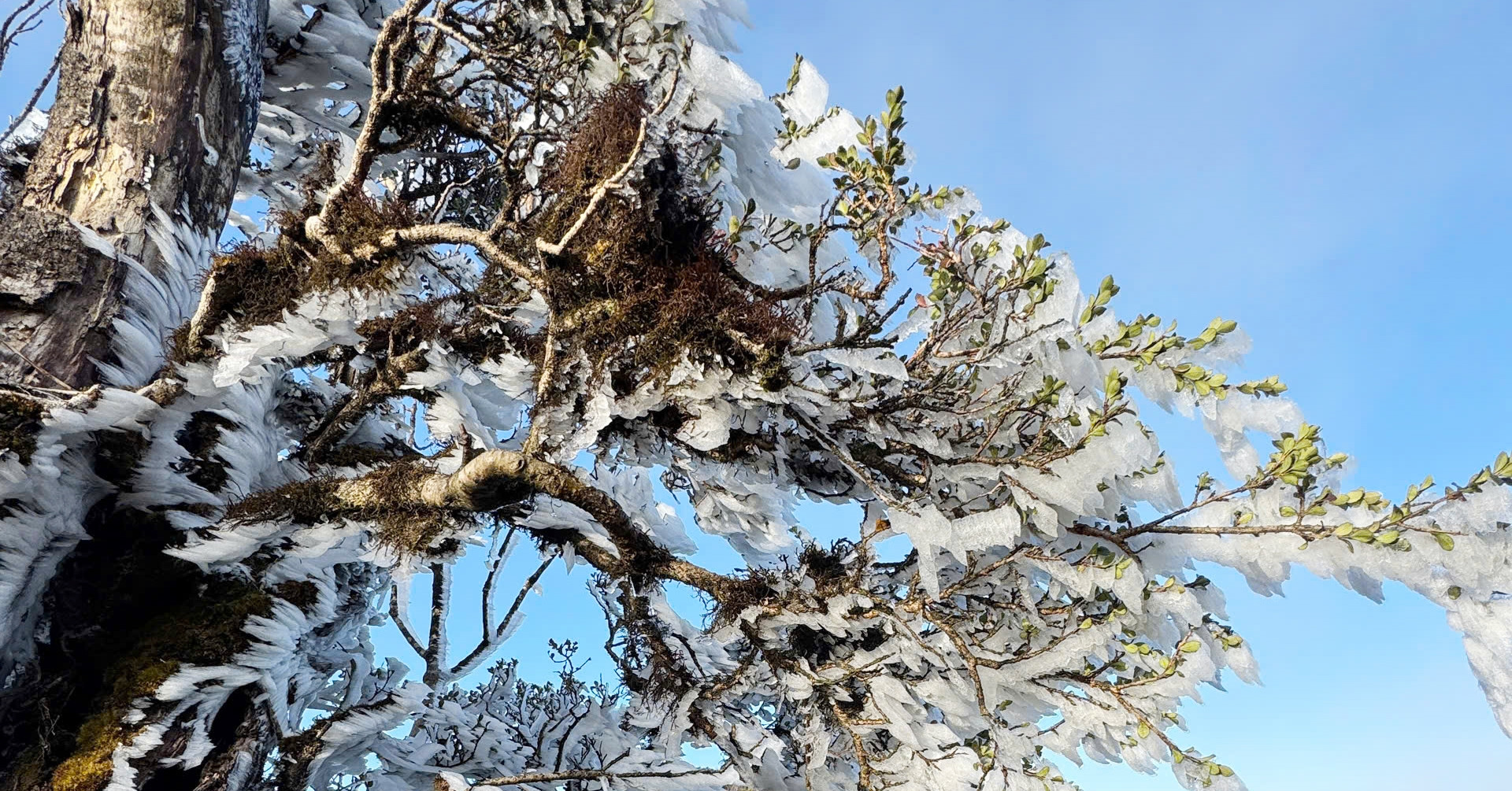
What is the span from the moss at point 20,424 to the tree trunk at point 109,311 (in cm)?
26

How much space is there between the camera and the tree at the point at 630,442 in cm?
280

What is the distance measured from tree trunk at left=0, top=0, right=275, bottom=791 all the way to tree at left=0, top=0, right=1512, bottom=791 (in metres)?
0.02

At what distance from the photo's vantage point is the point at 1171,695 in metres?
2.89

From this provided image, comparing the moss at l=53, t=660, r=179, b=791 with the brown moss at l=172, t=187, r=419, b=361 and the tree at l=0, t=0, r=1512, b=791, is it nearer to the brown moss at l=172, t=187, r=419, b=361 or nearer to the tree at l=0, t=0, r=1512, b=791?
the tree at l=0, t=0, r=1512, b=791

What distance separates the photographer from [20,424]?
367 centimetres

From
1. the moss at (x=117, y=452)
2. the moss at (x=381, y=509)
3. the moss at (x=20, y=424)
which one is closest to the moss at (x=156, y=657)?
the moss at (x=381, y=509)

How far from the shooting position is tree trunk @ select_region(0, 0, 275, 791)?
3934 millimetres

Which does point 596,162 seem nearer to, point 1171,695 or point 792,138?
point 792,138

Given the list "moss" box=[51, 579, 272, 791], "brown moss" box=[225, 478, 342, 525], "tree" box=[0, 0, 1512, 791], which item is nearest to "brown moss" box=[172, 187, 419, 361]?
"tree" box=[0, 0, 1512, 791]

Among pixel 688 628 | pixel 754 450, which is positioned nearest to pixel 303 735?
pixel 688 628

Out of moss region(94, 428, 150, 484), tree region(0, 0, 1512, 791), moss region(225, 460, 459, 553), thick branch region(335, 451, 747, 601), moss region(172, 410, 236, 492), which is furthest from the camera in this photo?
moss region(172, 410, 236, 492)

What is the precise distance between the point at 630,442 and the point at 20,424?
277 centimetres

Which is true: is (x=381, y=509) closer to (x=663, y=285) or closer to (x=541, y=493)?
(x=541, y=493)

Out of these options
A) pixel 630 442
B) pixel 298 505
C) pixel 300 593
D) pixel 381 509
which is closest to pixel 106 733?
pixel 300 593
